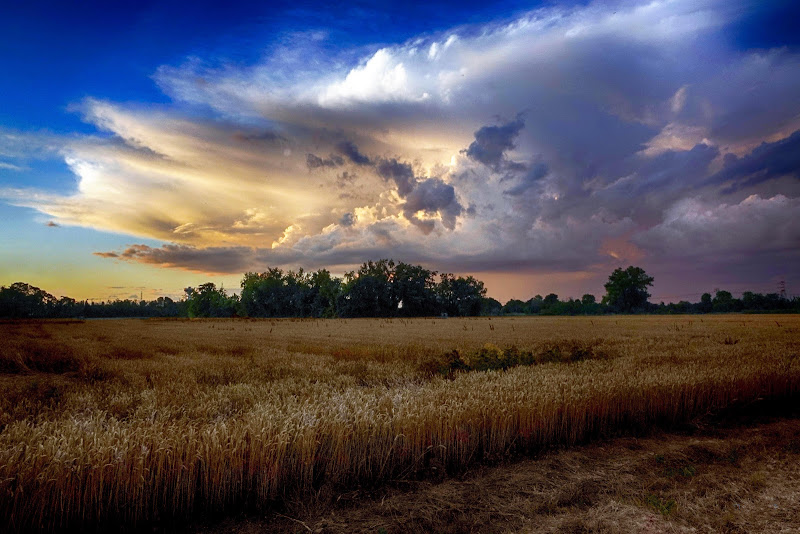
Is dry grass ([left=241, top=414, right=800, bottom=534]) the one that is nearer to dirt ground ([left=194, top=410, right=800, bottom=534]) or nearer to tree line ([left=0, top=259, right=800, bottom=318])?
dirt ground ([left=194, top=410, right=800, bottom=534])

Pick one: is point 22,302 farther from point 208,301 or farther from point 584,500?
point 208,301

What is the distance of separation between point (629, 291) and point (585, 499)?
144m

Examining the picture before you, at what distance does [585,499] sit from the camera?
5816mm

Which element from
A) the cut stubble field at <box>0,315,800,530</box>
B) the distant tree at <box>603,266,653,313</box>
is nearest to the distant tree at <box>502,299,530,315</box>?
the distant tree at <box>603,266,653,313</box>

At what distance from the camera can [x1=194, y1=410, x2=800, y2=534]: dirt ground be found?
504 cm

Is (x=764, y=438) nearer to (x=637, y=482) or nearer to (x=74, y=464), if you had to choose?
(x=637, y=482)

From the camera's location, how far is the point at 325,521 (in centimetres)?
502

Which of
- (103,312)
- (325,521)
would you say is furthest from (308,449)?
(103,312)

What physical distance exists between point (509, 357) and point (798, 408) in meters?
8.19

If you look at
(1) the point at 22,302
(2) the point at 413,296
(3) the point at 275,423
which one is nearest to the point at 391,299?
(2) the point at 413,296

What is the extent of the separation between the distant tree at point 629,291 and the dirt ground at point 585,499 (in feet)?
455

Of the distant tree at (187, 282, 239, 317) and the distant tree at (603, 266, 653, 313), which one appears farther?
the distant tree at (187, 282, 239, 317)

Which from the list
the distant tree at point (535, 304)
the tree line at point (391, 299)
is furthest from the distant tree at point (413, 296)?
the distant tree at point (535, 304)

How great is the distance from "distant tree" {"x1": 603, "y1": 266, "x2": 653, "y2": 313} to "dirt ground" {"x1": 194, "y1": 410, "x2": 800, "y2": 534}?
138639mm
